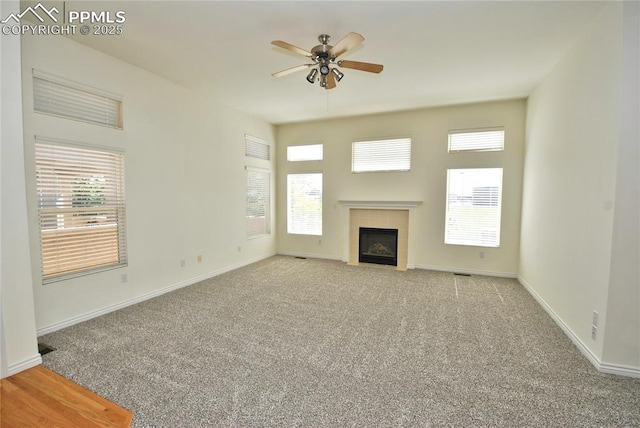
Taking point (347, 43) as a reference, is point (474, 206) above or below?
below

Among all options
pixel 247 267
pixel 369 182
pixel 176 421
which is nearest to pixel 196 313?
pixel 176 421

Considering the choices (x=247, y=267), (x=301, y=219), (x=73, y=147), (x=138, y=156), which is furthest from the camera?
(x=301, y=219)

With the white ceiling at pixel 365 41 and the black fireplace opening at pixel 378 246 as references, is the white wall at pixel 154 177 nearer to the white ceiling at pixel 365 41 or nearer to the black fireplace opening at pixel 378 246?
the white ceiling at pixel 365 41

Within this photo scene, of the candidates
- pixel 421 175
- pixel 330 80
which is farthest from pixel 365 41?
pixel 421 175

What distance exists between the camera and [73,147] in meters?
3.01

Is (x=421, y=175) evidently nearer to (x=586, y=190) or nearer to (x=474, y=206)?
(x=474, y=206)

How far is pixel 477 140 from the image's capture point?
4.96 meters

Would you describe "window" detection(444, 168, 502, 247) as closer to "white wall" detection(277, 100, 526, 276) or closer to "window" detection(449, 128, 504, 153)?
"white wall" detection(277, 100, 526, 276)

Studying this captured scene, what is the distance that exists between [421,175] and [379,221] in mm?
1193

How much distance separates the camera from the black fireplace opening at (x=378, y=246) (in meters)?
5.57

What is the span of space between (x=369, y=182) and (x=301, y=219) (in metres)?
1.77

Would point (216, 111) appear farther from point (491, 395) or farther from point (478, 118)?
point (491, 395)

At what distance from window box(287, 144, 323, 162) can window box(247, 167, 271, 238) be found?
2.25ft

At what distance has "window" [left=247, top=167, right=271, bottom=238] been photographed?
5770 mm
